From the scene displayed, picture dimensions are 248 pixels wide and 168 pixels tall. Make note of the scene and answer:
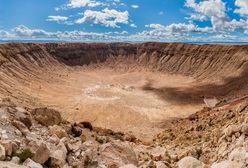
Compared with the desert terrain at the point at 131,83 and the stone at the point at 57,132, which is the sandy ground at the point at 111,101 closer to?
the desert terrain at the point at 131,83

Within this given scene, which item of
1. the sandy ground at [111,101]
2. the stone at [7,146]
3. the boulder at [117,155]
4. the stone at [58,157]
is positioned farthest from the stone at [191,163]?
the sandy ground at [111,101]

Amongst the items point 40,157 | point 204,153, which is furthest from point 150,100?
point 40,157

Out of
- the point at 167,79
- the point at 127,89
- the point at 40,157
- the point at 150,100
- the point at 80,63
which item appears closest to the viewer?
the point at 40,157

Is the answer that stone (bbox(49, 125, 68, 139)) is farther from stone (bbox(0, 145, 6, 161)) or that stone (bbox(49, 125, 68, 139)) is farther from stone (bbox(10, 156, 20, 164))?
stone (bbox(0, 145, 6, 161))

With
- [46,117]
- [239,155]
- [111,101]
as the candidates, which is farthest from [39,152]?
[111,101]

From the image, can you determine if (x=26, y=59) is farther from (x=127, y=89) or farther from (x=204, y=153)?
(x=204, y=153)
